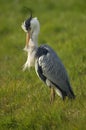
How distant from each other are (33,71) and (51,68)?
2.09 meters

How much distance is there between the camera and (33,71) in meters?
9.79

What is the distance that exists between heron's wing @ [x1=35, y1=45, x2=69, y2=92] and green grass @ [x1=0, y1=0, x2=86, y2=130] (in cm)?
33

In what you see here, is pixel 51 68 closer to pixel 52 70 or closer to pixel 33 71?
pixel 52 70

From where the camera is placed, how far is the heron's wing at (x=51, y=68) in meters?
7.69

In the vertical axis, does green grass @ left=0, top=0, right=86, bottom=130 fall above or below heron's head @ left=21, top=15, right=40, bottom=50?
below

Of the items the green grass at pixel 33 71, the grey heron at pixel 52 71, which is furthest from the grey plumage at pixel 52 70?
the green grass at pixel 33 71

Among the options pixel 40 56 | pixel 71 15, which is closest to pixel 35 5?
pixel 71 15

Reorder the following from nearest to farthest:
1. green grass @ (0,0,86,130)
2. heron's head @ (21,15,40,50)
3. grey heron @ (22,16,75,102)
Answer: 1. green grass @ (0,0,86,130)
2. grey heron @ (22,16,75,102)
3. heron's head @ (21,15,40,50)

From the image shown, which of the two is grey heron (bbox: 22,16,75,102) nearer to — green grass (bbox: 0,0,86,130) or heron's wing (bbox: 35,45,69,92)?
heron's wing (bbox: 35,45,69,92)

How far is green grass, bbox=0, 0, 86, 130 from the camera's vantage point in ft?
21.6

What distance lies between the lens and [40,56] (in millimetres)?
7746

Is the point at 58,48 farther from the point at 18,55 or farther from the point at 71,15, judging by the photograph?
the point at 71,15

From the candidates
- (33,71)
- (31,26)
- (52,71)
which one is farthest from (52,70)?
(33,71)

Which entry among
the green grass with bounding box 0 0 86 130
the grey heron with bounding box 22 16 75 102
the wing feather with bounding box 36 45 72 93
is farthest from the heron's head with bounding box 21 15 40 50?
the green grass with bounding box 0 0 86 130
